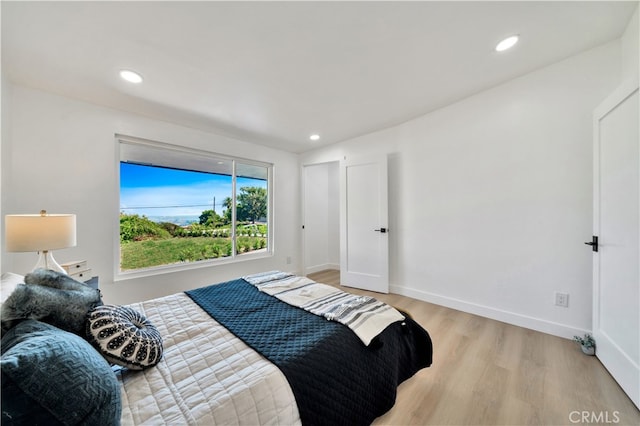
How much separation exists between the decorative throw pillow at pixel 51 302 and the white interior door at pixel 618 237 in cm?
290

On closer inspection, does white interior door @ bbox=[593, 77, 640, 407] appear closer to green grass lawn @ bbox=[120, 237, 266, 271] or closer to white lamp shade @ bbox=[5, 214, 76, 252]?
white lamp shade @ bbox=[5, 214, 76, 252]

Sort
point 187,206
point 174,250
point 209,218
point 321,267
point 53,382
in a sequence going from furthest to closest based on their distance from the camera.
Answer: point 321,267 → point 209,218 → point 187,206 → point 174,250 → point 53,382

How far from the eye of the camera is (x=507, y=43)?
1.88 meters

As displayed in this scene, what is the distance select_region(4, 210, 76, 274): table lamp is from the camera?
1.55 meters

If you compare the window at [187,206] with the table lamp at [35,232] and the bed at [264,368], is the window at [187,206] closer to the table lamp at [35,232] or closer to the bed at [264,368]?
the table lamp at [35,232]

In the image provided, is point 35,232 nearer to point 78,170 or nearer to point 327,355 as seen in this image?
point 78,170

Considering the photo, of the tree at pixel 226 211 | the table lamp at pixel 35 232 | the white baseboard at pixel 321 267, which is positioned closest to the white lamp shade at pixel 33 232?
the table lamp at pixel 35 232

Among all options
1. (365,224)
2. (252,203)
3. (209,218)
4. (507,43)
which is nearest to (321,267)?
(365,224)

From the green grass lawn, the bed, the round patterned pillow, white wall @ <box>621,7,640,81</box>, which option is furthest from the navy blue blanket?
white wall @ <box>621,7,640,81</box>

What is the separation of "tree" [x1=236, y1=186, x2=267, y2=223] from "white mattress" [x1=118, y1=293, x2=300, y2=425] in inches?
108

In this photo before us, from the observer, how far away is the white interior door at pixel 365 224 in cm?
340

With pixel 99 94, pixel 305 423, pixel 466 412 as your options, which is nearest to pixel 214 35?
pixel 99 94

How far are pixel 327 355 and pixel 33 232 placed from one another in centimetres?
205

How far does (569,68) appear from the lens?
84.6 inches
